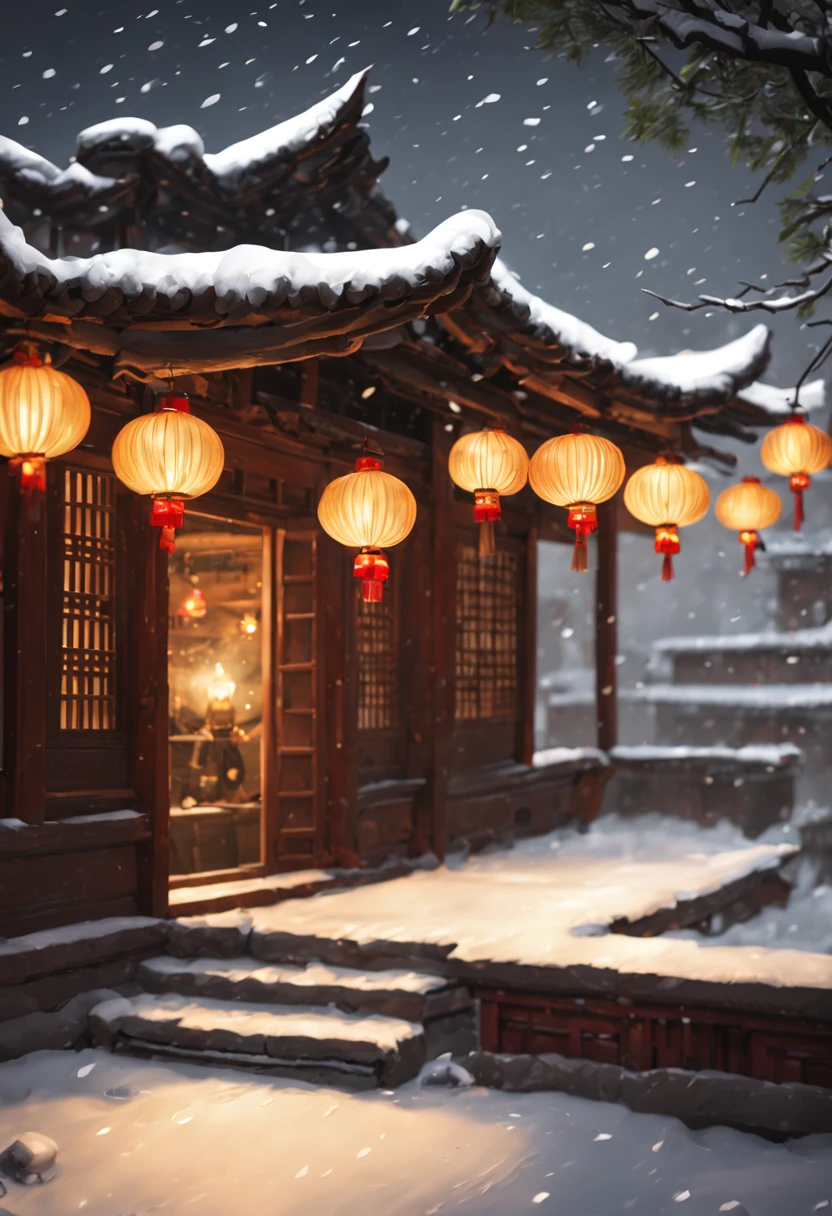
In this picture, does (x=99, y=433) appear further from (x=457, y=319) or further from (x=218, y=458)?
(x=457, y=319)

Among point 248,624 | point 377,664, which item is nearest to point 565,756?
point 377,664

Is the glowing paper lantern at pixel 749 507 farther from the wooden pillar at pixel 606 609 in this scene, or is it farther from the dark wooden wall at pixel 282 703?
the wooden pillar at pixel 606 609

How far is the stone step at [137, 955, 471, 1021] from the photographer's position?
6336 mm

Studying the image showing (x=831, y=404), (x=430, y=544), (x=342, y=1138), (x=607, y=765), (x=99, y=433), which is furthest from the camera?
(x=831, y=404)

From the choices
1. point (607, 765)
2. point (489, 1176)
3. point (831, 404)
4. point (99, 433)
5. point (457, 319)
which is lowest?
point (489, 1176)

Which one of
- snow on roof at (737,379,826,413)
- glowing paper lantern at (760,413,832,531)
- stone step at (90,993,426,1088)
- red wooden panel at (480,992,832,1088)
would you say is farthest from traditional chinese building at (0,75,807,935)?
red wooden panel at (480,992,832,1088)

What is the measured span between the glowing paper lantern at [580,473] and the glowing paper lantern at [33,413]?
3138 mm

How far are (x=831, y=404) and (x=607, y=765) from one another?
16065mm

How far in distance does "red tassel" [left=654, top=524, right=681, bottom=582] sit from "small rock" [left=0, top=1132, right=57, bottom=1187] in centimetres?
523

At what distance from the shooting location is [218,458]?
20.7ft

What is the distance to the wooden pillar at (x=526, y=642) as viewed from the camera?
39.7 ft

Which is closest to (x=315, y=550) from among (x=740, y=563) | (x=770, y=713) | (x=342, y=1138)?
(x=342, y=1138)

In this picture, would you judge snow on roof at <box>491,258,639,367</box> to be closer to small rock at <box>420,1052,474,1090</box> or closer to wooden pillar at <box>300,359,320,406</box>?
wooden pillar at <box>300,359,320,406</box>

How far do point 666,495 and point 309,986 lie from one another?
Answer: 4.48 m
